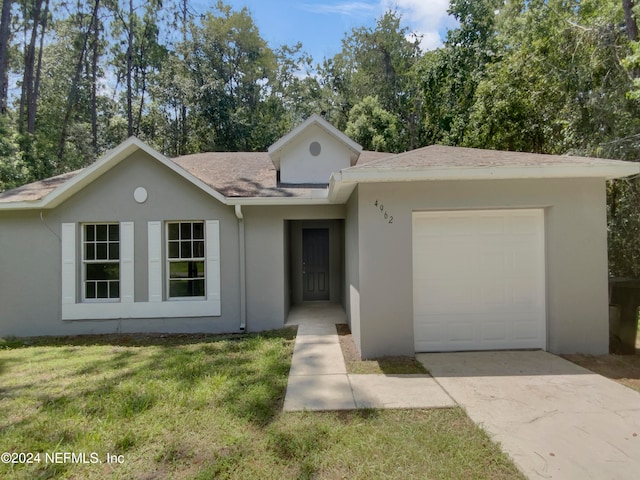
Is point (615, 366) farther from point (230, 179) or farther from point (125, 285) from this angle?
A: point (125, 285)

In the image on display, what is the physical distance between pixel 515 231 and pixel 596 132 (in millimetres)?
6490

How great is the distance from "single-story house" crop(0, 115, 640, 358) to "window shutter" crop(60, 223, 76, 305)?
29 millimetres

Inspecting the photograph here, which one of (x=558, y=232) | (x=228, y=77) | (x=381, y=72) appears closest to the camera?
(x=558, y=232)

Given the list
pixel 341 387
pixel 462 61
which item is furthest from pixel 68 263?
pixel 462 61

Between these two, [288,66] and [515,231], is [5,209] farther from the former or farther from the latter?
[288,66]

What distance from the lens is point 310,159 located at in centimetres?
909

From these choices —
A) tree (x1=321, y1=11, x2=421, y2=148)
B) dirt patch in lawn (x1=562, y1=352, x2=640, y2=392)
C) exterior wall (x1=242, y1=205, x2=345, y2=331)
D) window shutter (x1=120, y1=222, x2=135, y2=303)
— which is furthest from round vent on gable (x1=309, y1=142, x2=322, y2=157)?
tree (x1=321, y1=11, x2=421, y2=148)

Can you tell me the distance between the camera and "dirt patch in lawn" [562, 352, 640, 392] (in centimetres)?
475

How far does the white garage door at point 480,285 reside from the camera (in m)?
5.93

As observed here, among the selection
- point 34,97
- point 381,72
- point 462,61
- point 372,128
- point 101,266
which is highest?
point 381,72

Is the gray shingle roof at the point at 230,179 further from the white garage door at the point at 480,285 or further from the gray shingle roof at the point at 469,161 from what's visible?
the white garage door at the point at 480,285

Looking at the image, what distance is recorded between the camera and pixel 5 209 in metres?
7.64

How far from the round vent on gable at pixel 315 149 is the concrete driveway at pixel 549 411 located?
222 inches

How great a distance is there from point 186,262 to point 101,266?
1.88 m
